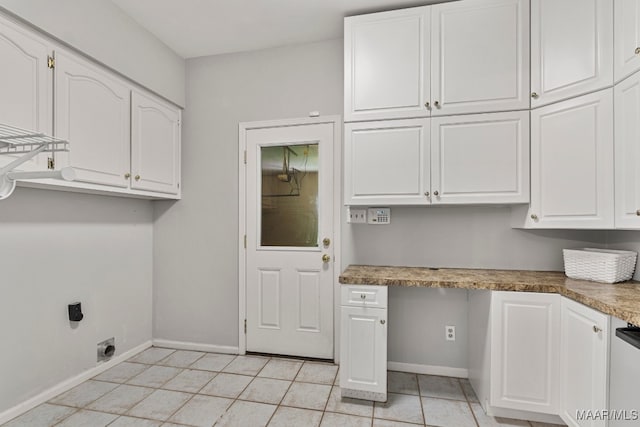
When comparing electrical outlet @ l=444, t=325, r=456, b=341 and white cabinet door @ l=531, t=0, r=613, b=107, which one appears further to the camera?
electrical outlet @ l=444, t=325, r=456, b=341

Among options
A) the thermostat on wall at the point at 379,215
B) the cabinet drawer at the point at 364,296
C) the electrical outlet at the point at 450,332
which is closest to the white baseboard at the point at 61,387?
the cabinet drawer at the point at 364,296

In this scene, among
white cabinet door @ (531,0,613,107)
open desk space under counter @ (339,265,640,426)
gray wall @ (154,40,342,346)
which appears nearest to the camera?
open desk space under counter @ (339,265,640,426)

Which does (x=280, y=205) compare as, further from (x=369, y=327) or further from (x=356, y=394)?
(x=356, y=394)

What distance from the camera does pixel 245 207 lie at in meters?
2.96

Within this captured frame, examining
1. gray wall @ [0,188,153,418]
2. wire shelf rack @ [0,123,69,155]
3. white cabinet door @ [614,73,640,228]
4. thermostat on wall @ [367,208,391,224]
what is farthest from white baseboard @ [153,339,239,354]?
white cabinet door @ [614,73,640,228]

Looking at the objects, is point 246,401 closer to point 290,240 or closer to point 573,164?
point 290,240

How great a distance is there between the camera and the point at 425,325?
8.54ft

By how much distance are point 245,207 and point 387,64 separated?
5.42 feet

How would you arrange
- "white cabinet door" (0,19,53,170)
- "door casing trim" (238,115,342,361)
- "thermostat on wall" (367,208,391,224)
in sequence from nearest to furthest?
1. "white cabinet door" (0,19,53,170)
2. "thermostat on wall" (367,208,391,224)
3. "door casing trim" (238,115,342,361)

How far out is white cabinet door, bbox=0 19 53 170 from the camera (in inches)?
66.7

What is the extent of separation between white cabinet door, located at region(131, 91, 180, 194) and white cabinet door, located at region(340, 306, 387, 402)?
6.23ft

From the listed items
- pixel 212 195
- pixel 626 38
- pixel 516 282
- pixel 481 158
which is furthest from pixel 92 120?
pixel 626 38

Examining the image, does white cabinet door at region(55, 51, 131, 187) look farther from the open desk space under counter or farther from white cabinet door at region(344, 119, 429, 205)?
the open desk space under counter

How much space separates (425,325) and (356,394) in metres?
0.80
